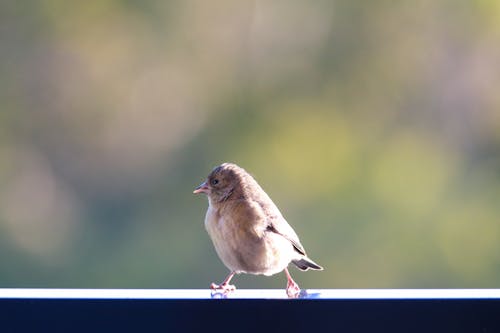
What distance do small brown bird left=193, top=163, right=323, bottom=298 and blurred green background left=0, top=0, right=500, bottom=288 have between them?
277 cm

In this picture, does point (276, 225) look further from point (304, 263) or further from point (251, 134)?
point (251, 134)

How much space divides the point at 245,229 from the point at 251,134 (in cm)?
363

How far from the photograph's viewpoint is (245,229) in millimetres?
3152

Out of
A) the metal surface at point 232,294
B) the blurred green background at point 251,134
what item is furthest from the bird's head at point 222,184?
the blurred green background at point 251,134

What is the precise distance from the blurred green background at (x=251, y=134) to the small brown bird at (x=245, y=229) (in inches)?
109

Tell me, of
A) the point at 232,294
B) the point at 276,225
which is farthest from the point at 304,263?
the point at 232,294

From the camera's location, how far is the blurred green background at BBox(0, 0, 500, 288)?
6.38m

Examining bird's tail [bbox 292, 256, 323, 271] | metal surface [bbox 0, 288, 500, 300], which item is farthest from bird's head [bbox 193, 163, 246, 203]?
metal surface [bbox 0, 288, 500, 300]
